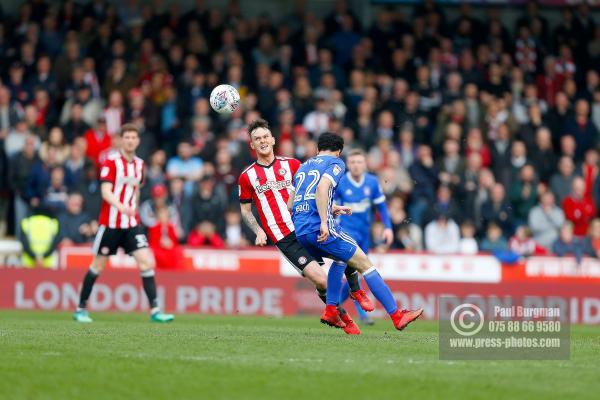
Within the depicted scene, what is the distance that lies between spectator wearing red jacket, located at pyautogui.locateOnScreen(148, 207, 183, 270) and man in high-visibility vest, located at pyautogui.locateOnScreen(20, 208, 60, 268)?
5.43ft

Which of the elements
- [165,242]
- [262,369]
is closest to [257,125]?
[262,369]

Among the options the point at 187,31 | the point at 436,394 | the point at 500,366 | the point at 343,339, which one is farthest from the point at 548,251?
the point at 436,394

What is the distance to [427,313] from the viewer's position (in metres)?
19.4

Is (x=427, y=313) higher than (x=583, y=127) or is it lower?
lower

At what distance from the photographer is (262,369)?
9516 millimetres

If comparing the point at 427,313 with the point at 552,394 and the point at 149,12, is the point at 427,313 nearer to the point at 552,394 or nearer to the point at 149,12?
the point at 149,12

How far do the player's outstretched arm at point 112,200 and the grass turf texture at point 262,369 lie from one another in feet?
6.84

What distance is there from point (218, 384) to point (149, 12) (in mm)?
16716

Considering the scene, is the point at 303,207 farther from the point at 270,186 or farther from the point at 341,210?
the point at 270,186

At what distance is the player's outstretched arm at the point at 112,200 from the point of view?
1455 cm

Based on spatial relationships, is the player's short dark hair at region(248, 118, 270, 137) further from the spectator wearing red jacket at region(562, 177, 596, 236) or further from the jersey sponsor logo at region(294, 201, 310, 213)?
the spectator wearing red jacket at region(562, 177, 596, 236)

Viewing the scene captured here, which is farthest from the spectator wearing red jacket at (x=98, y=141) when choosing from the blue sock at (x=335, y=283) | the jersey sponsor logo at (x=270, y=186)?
the jersey sponsor logo at (x=270, y=186)

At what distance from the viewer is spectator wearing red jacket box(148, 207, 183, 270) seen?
66.4 ft

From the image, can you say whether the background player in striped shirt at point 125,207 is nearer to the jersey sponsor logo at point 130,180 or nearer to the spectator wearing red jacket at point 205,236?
the jersey sponsor logo at point 130,180
